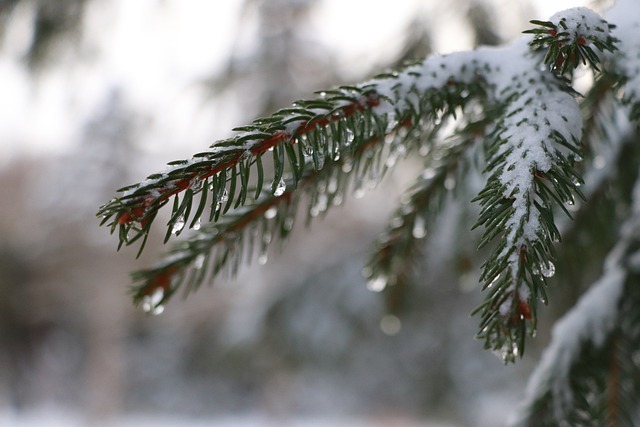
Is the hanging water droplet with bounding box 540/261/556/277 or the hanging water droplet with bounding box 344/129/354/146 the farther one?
the hanging water droplet with bounding box 344/129/354/146

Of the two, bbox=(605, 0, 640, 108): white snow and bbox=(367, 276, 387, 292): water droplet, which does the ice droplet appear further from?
bbox=(605, 0, 640, 108): white snow

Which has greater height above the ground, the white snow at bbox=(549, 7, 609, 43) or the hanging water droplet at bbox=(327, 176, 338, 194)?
the hanging water droplet at bbox=(327, 176, 338, 194)

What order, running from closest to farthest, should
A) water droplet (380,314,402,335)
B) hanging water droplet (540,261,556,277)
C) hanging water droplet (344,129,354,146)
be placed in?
hanging water droplet (540,261,556,277), hanging water droplet (344,129,354,146), water droplet (380,314,402,335)

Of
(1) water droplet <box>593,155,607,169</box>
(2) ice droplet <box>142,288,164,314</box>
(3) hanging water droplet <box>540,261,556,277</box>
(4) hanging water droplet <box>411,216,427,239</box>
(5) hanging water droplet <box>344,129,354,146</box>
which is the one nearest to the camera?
(3) hanging water droplet <box>540,261,556,277</box>

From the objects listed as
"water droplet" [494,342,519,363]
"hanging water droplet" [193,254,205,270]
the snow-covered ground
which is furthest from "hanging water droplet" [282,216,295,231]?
the snow-covered ground

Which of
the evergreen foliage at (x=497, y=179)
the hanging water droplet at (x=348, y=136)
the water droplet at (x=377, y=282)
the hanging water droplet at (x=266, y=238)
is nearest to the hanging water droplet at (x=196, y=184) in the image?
the evergreen foliage at (x=497, y=179)

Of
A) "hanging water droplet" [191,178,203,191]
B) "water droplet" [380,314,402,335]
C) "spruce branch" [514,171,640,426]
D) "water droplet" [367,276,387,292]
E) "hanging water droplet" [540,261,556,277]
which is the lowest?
"spruce branch" [514,171,640,426]

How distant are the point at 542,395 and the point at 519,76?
44 centimetres

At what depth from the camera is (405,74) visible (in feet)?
1.90

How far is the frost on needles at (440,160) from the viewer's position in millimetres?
435

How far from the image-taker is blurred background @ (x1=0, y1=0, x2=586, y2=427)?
5.42 feet

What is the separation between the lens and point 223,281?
20.3ft

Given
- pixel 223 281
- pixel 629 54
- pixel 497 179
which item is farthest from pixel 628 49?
pixel 223 281

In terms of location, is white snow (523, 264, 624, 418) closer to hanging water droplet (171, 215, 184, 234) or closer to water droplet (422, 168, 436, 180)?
water droplet (422, 168, 436, 180)
